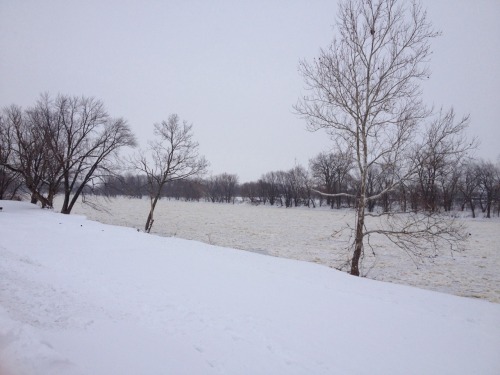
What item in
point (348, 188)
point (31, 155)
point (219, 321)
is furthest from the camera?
A: point (348, 188)

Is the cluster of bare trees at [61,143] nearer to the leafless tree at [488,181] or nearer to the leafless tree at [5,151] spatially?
the leafless tree at [5,151]

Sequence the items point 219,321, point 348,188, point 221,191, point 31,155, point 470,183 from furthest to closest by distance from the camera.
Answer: point 221,191
point 470,183
point 348,188
point 31,155
point 219,321

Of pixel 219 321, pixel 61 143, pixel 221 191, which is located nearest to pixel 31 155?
pixel 61 143

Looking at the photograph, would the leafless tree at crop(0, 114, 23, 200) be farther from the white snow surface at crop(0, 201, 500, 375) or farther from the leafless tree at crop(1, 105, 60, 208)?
the white snow surface at crop(0, 201, 500, 375)

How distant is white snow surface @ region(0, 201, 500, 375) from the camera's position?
316 centimetres

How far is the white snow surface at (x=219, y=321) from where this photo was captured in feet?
10.4

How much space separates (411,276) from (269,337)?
1152 centimetres

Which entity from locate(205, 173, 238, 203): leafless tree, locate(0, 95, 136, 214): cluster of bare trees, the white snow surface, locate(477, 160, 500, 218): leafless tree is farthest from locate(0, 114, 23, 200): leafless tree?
locate(205, 173, 238, 203): leafless tree

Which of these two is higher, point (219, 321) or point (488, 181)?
point (488, 181)

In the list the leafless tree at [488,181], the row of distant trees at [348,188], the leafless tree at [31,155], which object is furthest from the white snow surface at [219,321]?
the leafless tree at [488,181]

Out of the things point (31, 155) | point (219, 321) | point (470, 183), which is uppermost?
point (470, 183)

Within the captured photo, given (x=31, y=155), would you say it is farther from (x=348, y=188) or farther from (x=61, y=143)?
(x=348, y=188)

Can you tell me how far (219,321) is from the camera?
173 inches

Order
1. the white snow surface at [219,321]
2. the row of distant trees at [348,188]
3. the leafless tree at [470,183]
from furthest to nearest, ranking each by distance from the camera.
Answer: the leafless tree at [470,183] < the row of distant trees at [348,188] < the white snow surface at [219,321]
